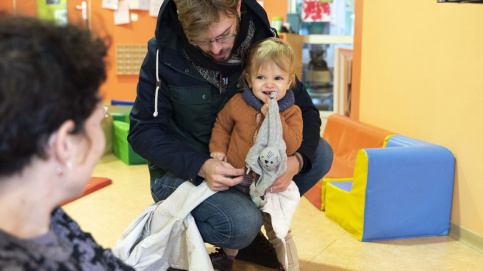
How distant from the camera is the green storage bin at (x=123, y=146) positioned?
3.87 metres

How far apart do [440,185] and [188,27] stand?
1428 millimetres

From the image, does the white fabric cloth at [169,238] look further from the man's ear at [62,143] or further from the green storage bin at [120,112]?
the green storage bin at [120,112]

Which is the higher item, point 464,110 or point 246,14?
point 246,14

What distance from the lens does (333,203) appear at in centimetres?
261

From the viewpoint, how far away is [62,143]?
721 mm

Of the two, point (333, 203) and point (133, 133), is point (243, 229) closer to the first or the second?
point (133, 133)

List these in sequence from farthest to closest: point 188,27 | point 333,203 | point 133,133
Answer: point 333,203 < point 133,133 < point 188,27

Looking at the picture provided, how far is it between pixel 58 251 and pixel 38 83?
0.84ft

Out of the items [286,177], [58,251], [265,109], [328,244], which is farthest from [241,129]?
[58,251]

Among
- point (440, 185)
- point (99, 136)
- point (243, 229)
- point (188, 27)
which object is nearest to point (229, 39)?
point (188, 27)

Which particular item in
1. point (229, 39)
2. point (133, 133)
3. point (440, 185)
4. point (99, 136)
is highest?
point (229, 39)

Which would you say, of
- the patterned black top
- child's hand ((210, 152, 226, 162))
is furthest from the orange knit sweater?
the patterned black top

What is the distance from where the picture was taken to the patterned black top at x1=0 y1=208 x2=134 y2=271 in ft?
2.26

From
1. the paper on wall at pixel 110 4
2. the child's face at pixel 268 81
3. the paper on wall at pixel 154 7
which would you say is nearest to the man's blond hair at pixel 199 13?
the child's face at pixel 268 81
